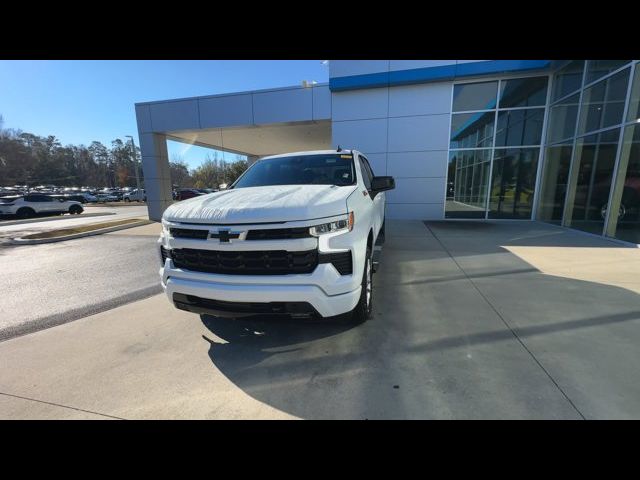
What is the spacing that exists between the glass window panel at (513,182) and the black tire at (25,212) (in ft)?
88.9

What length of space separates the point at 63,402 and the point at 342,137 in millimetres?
11115

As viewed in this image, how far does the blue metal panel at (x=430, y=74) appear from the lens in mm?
9734

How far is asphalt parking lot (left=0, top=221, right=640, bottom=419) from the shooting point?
2.09 m

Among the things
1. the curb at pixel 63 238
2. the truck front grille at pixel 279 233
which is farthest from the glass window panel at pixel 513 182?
the curb at pixel 63 238

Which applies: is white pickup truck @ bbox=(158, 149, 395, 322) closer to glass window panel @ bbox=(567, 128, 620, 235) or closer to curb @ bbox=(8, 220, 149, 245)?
glass window panel @ bbox=(567, 128, 620, 235)

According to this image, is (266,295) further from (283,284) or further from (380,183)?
(380,183)

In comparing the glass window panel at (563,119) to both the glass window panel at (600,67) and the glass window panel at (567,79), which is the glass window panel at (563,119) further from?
the glass window panel at (600,67)

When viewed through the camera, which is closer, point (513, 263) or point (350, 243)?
point (350, 243)
